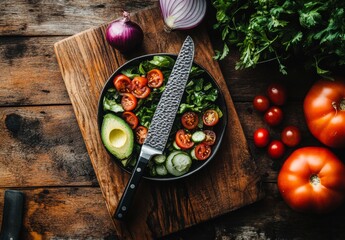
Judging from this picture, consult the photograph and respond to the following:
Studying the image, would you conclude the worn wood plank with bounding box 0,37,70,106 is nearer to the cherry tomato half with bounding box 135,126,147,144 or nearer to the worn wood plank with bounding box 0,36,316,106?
the worn wood plank with bounding box 0,36,316,106

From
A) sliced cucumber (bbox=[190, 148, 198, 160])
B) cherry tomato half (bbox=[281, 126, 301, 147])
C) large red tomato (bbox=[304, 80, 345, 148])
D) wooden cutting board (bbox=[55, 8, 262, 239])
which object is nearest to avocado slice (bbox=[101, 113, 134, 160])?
wooden cutting board (bbox=[55, 8, 262, 239])

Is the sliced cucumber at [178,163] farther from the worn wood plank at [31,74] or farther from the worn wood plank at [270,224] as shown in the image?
the worn wood plank at [31,74]

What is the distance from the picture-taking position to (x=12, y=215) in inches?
Answer: 80.6

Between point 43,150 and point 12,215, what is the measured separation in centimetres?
33

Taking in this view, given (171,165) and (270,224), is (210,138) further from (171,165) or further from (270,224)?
(270,224)

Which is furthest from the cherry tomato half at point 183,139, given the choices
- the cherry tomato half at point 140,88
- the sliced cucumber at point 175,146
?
the cherry tomato half at point 140,88

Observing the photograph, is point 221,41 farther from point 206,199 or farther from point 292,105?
point 206,199

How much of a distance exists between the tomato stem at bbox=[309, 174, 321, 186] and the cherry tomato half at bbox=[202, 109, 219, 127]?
49cm

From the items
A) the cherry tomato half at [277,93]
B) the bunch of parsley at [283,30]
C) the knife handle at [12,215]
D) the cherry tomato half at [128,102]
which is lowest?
the knife handle at [12,215]

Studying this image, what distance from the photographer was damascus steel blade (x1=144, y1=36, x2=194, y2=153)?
1.88m

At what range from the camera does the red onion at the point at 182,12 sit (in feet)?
6.40

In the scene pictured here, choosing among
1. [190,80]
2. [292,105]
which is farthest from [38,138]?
[292,105]

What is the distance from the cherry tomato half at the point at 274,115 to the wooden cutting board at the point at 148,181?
15cm

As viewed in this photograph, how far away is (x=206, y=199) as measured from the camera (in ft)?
6.57
